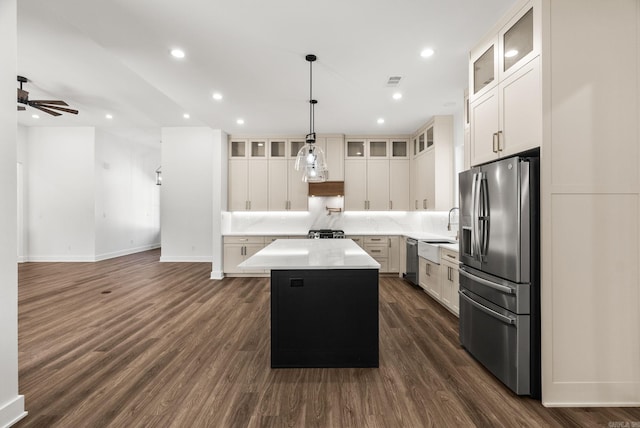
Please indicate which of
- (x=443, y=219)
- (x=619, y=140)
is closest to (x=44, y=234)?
(x=443, y=219)

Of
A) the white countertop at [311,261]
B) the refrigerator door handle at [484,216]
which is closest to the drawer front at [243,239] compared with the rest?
the white countertop at [311,261]

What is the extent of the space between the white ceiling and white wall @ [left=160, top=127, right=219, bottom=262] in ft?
7.40

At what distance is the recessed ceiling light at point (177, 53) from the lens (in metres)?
3.16

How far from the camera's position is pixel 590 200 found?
2.09 meters

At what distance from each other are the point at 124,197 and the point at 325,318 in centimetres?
876

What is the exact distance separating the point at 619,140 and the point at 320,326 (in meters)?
2.54

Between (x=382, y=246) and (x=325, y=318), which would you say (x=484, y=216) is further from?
(x=382, y=246)

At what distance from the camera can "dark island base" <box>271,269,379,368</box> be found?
8.58 feet

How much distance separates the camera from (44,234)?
7.91m

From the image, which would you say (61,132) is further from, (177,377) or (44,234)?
(177,377)

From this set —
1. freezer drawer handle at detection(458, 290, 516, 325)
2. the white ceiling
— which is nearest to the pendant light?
the white ceiling

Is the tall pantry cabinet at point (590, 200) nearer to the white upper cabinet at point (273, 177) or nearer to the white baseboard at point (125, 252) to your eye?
the white upper cabinet at point (273, 177)

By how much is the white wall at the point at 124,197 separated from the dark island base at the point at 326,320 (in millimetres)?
7641

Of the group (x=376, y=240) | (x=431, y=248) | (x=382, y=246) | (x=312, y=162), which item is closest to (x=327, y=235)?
(x=376, y=240)
